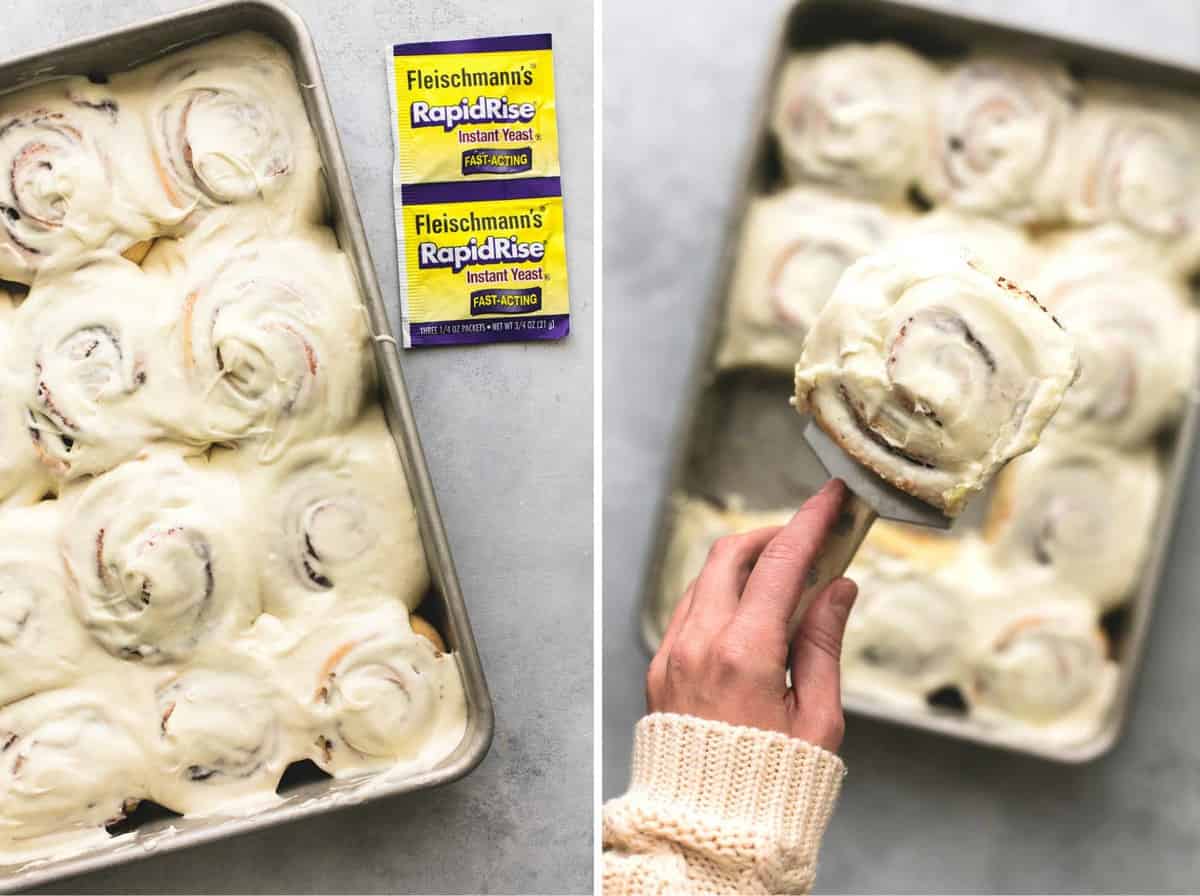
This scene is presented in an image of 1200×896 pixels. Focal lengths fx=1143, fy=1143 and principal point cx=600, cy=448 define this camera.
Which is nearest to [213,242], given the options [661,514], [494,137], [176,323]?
[176,323]

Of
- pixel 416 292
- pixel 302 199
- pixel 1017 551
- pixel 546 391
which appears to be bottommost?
pixel 1017 551

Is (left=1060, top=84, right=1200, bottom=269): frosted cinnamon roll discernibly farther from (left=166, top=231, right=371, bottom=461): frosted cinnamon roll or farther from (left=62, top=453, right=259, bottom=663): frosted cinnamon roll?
(left=62, top=453, right=259, bottom=663): frosted cinnamon roll

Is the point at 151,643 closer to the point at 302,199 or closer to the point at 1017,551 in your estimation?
the point at 302,199

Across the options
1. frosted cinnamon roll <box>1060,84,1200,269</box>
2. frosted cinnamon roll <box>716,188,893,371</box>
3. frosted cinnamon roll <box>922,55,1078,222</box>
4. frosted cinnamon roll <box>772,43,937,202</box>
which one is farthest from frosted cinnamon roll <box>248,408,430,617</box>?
frosted cinnamon roll <box>1060,84,1200,269</box>

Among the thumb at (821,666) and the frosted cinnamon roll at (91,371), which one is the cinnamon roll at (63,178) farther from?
the thumb at (821,666)

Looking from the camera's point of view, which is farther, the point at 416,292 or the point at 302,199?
the point at 416,292

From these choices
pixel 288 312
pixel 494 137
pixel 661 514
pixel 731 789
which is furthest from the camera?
pixel 661 514
